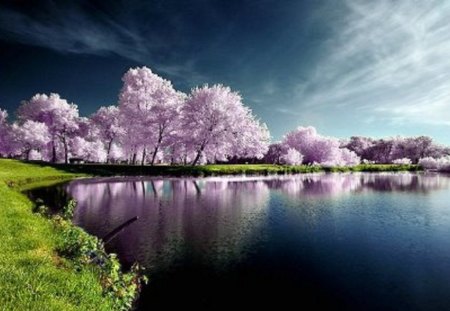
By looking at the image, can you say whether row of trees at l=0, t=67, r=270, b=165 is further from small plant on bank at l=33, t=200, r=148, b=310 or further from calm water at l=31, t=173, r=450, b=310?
small plant on bank at l=33, t=200, r=148, b=310

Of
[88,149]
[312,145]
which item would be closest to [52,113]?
[88,149]

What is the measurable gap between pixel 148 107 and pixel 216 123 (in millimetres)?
15358

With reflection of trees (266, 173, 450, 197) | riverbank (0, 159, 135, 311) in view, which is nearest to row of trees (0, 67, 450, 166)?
reflection of trees (266, 173, 450, 197)

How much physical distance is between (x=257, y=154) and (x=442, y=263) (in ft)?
201

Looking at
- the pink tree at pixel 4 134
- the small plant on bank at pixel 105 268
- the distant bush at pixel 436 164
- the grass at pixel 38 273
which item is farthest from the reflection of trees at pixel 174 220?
the distant bush at pixel 436 164

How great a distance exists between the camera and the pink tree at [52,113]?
→ 90.0 meters

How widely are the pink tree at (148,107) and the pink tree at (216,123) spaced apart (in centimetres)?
385

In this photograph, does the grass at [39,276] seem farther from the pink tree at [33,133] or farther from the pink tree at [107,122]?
the pink tree at [107,122]

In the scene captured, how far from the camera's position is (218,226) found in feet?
76.6

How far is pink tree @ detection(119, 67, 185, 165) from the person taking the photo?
7619 cm

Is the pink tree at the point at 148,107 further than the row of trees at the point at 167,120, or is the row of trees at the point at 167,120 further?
the pink tree at the point at 148,107

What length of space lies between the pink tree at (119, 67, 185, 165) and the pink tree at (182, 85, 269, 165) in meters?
3.85

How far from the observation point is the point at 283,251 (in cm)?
1825

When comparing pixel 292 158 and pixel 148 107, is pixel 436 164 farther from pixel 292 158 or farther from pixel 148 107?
pixel 148 107
